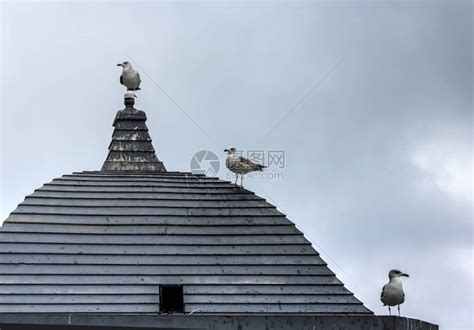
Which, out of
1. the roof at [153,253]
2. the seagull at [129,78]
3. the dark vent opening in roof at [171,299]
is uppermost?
the seagull at [129,78]

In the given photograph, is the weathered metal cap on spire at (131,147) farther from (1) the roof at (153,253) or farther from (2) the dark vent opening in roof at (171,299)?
(2) the dark vent opening in roof at (171,299)


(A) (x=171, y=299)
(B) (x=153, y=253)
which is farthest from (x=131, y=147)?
(A) (x=171, y=299)

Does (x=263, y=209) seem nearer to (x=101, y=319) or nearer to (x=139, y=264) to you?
(x=139, y=264)

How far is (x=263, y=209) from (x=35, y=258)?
5499 mm

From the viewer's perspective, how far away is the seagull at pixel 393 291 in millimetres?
40344

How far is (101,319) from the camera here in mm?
37688

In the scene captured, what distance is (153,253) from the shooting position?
4147 cm

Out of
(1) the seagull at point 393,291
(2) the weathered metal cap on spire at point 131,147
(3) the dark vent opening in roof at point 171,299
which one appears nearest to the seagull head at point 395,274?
(1) the seagull at point 393,291

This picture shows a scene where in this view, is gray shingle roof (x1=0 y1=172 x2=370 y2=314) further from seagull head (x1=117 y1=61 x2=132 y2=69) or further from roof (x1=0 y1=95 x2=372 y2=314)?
seagull head (x1=117 y1=61 x2=132 y2=69)

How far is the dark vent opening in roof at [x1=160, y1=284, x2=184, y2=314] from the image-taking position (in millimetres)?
40406

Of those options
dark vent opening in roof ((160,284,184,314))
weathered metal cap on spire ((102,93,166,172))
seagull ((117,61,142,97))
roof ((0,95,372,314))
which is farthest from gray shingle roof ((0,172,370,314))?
seagull ((117,61,142,97))

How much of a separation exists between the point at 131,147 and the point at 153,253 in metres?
5.51

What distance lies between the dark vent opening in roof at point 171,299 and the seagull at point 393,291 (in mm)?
4226

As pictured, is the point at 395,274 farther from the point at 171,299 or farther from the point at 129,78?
the point at 129,78
